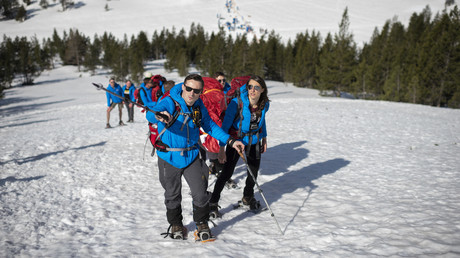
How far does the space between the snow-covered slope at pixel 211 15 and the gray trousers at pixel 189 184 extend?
111 metres

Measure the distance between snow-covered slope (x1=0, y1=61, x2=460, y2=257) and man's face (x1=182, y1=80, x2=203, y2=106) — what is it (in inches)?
83.5

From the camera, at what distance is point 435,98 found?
31531 millimetres

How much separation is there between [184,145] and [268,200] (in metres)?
2.73

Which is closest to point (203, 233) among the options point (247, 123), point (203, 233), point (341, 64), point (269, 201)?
point (203, 233)

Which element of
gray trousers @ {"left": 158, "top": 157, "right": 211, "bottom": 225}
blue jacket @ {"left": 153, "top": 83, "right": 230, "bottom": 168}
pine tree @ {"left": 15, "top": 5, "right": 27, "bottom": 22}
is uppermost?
pine tree @ {"left": 15, "top": 5, "right": 27, "bottom": 22}

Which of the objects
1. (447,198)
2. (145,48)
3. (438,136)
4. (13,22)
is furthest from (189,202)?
(13,22)

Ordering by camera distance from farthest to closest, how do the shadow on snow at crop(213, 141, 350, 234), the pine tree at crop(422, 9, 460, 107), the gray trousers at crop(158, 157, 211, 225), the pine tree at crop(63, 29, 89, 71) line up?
1. the pine tree at crop(63, 29, 89, 71)
2. the pine tree at crop(422, 9, 460, 107)
3. the shadow on snow at crop(213, 141, 350, 234)
4. the gray trousers at crop(158, 157, 211, 225)

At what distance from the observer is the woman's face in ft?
13.5

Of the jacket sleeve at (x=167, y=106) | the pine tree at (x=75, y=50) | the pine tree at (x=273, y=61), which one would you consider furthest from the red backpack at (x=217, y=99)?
the pine tree at (x=75, y=50)

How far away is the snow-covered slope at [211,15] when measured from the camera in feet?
378

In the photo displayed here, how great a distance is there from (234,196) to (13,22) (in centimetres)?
17370

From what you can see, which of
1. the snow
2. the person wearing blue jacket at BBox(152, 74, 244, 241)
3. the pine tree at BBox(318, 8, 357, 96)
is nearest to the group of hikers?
the person wearing blue jacket at BBox(152, 74, 244, 241)

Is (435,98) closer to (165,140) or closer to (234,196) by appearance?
(234,196)

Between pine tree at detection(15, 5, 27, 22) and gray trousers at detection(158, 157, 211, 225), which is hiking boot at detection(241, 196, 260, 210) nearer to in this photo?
gray trousers at detection(158, 157, 211, 225)
